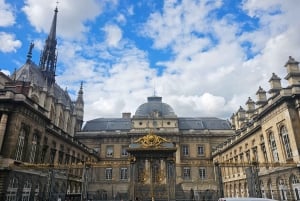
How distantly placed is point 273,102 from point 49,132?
75.3 ft

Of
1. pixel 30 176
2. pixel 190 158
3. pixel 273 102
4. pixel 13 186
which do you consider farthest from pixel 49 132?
pixel 190 158

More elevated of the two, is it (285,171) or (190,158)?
(190,158)

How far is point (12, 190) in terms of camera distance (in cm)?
1948

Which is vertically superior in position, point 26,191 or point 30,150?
point 30,150

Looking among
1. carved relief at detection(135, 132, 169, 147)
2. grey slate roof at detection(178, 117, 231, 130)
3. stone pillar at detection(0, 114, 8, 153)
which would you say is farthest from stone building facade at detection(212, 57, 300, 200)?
grey slate roof at detection(178, 117, 231, 130)

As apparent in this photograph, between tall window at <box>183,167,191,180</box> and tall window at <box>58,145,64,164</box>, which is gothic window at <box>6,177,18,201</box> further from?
tall window at <box>183,167,191,180</box>

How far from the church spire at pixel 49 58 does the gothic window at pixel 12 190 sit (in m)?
29.0

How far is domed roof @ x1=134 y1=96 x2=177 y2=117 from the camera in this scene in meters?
47.9

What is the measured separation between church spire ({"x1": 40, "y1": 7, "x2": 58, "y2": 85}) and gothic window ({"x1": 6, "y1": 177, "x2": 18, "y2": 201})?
2899 centimetres

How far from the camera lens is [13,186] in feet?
64.6

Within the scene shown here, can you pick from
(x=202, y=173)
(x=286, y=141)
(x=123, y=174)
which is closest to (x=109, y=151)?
(x=123, y=174)

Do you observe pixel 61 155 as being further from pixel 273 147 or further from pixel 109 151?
pixel 273 147

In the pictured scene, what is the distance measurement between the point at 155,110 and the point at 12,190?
31591mm

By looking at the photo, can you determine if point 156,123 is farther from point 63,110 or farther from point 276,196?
point 276,196
